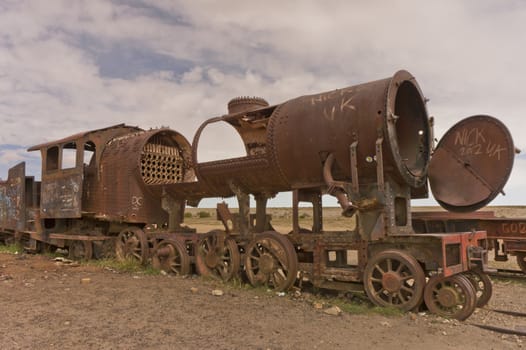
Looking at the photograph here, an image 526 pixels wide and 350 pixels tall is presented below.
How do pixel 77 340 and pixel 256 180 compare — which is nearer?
pixel 77 340

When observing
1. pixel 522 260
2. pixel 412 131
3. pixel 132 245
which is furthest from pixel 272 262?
pixel 522 260

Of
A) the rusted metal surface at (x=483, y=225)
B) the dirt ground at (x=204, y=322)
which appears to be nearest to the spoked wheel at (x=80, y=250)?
the dirt ground at (x=204, y=322)

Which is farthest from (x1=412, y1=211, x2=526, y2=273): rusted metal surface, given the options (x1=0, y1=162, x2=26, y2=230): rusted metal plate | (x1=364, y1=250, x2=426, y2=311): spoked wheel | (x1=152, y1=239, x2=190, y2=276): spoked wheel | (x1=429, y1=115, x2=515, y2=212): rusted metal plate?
(x1=0, y1=162, x2=26, y2=230): rusted metal plate

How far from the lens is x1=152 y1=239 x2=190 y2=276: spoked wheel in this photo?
843 cm

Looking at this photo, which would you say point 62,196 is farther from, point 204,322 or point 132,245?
point 204,322

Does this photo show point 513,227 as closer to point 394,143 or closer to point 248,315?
point 394,143

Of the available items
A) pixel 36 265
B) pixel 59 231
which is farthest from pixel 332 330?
pixel 59 231

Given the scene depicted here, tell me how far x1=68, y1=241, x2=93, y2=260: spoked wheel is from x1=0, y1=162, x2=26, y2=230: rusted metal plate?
2587mm

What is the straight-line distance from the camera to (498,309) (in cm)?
625

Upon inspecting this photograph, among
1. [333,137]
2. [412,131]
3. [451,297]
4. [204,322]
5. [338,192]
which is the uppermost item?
[412,131]

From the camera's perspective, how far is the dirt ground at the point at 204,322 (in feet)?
14.1

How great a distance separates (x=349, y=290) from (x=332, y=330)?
5.31ft

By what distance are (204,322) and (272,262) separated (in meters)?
2.06

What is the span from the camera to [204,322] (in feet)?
16.4
